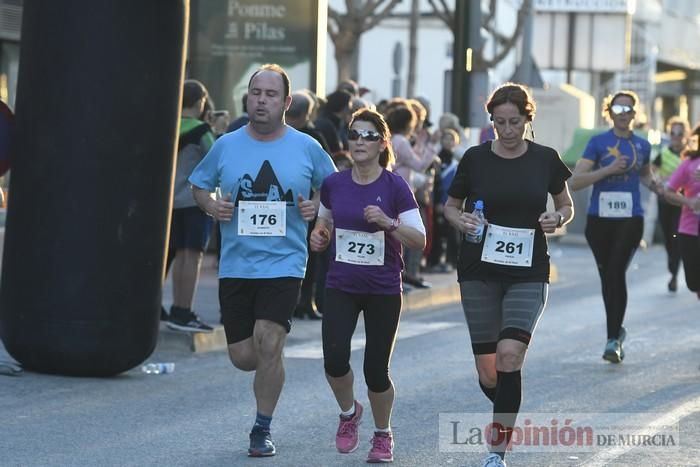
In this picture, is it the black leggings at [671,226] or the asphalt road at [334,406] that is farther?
the black leggings at [671,226]

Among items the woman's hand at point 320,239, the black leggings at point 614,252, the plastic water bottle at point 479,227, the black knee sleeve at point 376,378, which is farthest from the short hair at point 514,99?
the black leggings at point 614,252

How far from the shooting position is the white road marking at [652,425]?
8375mm

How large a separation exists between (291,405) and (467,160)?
8.49 ft

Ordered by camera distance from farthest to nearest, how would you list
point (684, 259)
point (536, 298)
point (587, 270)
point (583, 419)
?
point (587, 270), point (684, 259), point (583, 419), point (536, 298)

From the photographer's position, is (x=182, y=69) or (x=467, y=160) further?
(x=182, y=69)

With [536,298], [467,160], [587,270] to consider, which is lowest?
[587,270]

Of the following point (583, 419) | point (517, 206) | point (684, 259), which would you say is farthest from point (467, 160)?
point (684, 259)

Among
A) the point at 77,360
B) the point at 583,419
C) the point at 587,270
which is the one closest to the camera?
the point at 583,419

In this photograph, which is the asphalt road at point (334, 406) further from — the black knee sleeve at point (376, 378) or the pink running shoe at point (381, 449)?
the black knee sleeve at point (376, 378)

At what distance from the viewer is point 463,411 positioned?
10.0 m

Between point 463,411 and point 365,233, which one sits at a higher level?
point 365,233

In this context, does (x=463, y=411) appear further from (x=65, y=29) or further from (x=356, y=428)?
(x=65, y=29)

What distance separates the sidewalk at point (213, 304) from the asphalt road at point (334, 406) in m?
0.14

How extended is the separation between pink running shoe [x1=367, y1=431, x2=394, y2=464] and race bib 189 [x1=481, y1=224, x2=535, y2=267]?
1016mm
